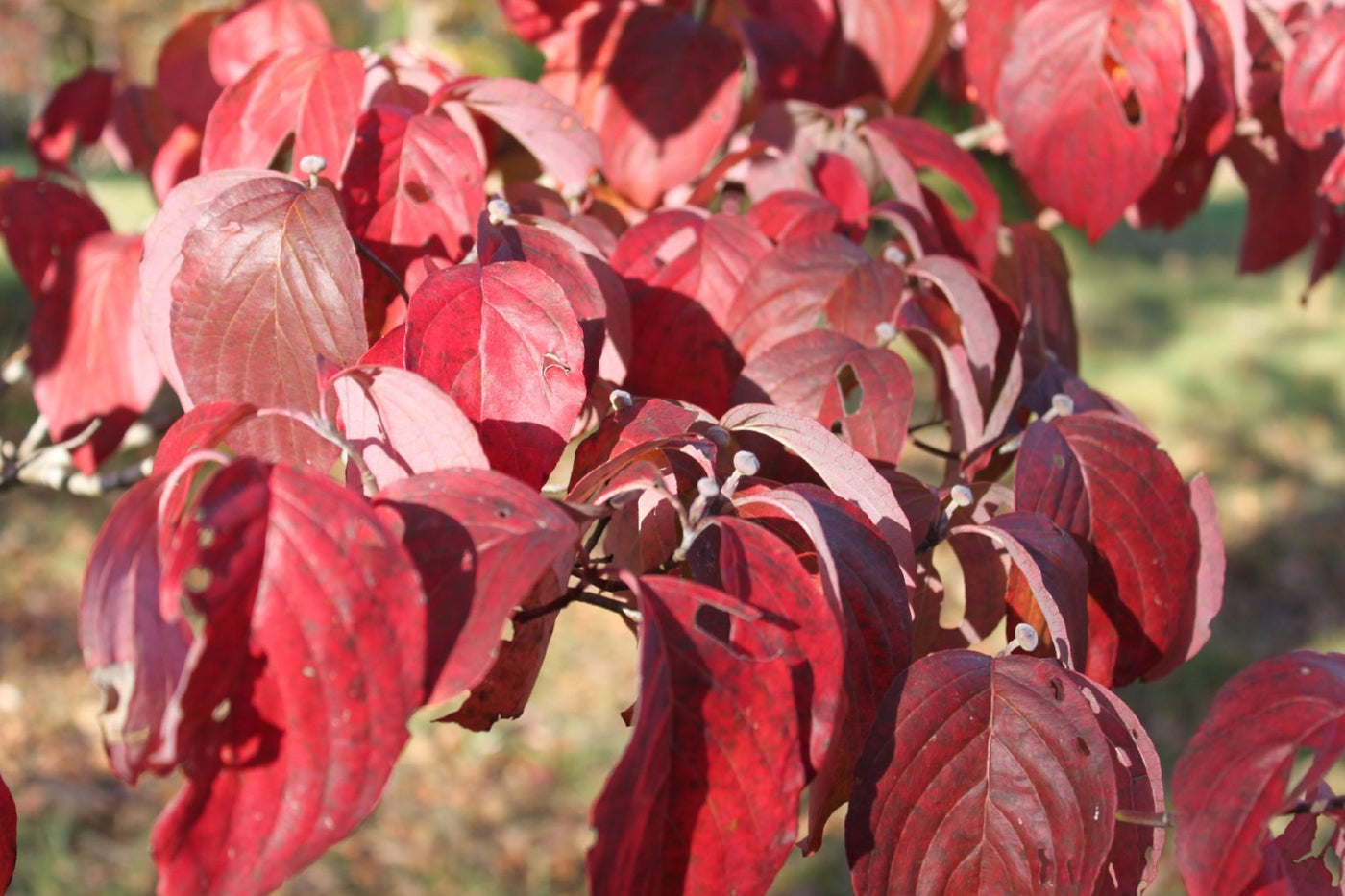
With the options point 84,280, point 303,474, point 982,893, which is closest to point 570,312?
point 303,474

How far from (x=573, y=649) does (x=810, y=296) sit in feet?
11.0

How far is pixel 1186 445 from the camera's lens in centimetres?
536

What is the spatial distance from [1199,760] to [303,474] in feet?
1.49

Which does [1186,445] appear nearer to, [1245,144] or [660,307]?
[1245,144]

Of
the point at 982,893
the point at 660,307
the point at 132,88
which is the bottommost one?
the point at 132,88

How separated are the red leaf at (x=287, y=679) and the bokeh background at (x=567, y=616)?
123 cm

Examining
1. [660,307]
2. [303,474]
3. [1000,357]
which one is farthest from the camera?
[1000,357]

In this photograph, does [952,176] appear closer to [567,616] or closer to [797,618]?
[797,618]

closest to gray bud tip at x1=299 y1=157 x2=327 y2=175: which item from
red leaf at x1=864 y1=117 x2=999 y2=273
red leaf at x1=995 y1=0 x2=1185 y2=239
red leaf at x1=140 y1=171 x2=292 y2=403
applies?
red leaf at x1=140 y1=171 x2=292 y2=403

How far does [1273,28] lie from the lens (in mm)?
1271

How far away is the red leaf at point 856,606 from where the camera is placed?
64cm

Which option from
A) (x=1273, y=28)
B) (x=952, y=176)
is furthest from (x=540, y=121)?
(x=1273, y=28)

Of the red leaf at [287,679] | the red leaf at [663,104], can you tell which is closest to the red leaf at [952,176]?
the red leaf at [663,104]

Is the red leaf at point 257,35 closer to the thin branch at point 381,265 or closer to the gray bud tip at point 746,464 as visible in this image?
the thin branch at point 381,265
